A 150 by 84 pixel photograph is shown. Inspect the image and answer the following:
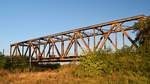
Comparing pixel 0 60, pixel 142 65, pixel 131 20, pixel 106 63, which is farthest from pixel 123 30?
pixel 0 60

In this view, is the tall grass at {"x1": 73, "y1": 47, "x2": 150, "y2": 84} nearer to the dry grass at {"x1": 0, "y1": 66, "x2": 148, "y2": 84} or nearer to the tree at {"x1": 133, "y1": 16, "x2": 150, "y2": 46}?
the dry grass at {"x1": 0, "y1": 66, "x2": 148, "y2": 84}

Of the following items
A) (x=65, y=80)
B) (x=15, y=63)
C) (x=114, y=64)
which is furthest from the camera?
(x=15, y=63)

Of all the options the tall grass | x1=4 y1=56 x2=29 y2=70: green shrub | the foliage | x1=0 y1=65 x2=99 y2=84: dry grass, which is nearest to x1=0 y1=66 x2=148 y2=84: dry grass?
x1=0 y1=65 x2=99 y2=84: dry grass

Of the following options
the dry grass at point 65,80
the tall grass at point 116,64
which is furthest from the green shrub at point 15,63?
A: the tall grass at point 116,64

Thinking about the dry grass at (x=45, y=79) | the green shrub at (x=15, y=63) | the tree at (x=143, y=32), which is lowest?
the dry grass at (x=45, y=79)

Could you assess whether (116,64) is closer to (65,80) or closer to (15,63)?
(65,80)

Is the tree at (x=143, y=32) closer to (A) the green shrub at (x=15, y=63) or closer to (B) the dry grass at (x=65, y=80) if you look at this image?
(B) the dry grass at (x=65, y=80)

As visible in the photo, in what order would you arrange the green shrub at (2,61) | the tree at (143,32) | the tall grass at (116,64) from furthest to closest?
1. the green shrub at (2,61)
2. the tree at (143,32)
3. the tall grass at (116,64)

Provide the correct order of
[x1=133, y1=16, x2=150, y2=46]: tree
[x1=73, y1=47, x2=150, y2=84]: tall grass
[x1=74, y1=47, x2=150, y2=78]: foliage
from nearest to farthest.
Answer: [x1=73, y1=47, x2=150, y2=84]: tall grass → [x1=74, y1=47, x2=150, y2=78]: foliage → [x1=133, y1=16, x2=150, y2=46]: tree

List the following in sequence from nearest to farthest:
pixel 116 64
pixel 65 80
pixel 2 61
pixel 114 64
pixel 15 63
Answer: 1. pixel 65 80
2. pixel 116 64
3. pixel 114 64
4. pixel 2 61
5. pixel 15 63

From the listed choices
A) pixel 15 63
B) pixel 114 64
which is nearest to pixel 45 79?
pixel 114 64

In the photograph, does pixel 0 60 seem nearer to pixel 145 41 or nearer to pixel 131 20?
pixel 131 20

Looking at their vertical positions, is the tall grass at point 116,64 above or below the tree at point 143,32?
below

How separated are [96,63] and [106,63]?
85cm
